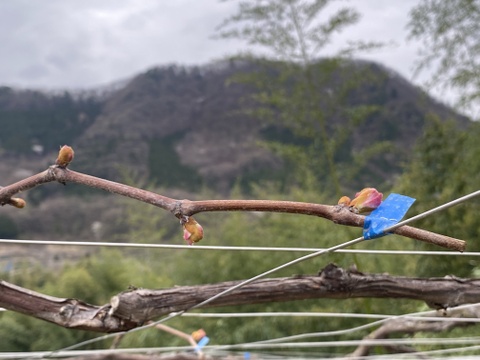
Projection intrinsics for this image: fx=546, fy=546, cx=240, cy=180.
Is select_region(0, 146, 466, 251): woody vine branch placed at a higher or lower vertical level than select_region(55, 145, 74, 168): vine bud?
lower

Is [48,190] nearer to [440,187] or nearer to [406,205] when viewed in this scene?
[440,187]

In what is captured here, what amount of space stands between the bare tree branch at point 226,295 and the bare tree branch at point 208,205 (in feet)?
0.32

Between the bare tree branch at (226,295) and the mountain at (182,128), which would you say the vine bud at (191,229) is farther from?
the mountain at (182,128)

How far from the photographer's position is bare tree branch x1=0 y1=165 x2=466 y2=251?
0.26m

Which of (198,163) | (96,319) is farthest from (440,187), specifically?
(198,163)

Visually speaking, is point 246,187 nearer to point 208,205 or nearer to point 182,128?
point 182,128

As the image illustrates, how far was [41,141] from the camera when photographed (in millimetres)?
2934

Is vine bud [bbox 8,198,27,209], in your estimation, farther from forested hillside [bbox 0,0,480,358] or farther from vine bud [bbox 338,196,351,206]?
vine bud [bbox 338,196,351,206]

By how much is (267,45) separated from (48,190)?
1609 millimetres

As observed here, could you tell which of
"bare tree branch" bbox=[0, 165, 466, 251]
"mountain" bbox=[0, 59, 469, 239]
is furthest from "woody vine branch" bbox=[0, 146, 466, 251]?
"mountain" bbox=[0, 59, 469, 239]

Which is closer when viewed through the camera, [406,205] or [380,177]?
[406,205]

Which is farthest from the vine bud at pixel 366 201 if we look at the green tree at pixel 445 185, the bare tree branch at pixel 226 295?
the green tree at pixel 445 185

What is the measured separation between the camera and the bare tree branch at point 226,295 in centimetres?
36

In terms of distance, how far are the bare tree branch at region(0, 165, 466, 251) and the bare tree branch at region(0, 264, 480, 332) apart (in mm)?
97
